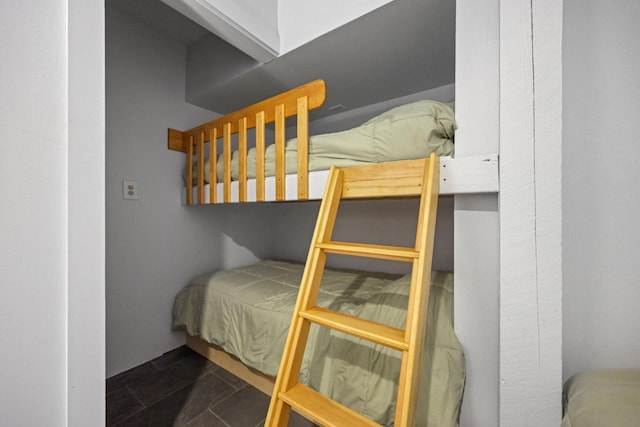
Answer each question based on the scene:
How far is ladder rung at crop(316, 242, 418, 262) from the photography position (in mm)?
785

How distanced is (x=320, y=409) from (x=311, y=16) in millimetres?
1878

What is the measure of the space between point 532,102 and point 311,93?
0.88 meters

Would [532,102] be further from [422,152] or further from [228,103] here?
[228,103]

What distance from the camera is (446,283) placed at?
1380mm

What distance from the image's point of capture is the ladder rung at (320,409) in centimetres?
70

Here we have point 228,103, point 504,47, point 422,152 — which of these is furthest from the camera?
point 228,103

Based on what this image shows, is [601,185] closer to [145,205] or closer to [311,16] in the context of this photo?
[311,16]

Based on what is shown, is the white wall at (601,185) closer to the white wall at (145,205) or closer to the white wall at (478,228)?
the white wall at (478,228)

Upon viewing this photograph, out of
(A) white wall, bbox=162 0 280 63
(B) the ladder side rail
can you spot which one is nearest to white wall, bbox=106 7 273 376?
(A) white wall, bbox=162 0 280 63

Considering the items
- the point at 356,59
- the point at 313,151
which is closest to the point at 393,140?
the point at 313,151

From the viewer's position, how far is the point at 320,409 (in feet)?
2.44

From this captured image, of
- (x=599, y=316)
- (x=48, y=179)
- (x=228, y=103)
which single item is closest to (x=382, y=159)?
(x=599, y=316)

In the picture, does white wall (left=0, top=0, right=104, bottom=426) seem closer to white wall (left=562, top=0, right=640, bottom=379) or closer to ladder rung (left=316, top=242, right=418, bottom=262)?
ladder rung (left=316, top=242, right=418, bottom=262)

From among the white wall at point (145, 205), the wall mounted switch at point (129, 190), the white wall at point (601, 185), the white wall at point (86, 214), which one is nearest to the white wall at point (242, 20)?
the white wall at point (86, 214)
